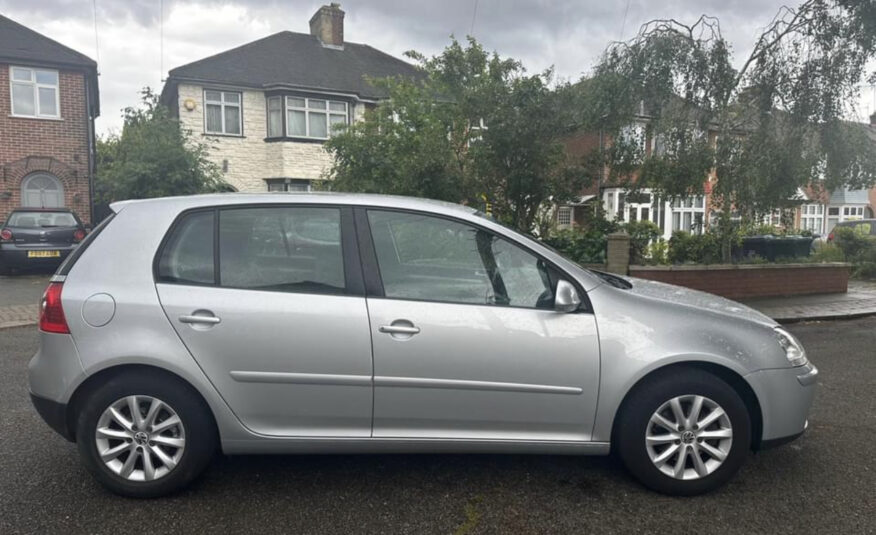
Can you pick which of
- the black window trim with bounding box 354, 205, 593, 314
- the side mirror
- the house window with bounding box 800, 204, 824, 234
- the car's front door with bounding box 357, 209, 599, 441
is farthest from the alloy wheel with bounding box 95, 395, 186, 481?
the house window with bounding box 800, 204, 824, 234

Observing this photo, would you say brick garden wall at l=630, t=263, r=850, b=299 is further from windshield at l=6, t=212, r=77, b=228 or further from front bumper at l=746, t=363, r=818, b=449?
windshield at l=6, t=212, r=77, b=228

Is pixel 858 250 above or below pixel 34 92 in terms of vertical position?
below

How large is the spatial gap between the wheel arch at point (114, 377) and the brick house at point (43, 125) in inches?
681

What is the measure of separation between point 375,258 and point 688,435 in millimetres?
1922

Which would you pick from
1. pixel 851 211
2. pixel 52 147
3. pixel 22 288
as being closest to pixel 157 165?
pixel 22 288

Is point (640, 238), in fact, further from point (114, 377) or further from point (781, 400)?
point (114, 377)

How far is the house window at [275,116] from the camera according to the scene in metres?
19.9

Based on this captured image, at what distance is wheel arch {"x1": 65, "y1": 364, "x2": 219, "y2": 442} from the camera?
10.2 feet

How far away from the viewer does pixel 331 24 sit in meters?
23.5

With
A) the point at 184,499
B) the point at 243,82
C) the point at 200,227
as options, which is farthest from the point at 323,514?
the point at 243,82

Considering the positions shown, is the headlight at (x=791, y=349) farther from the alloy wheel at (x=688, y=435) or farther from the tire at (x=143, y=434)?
the tire at (x=143, y=434)

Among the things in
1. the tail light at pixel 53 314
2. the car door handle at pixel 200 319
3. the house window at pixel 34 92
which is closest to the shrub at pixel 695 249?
the car door handle at pixel 200 319

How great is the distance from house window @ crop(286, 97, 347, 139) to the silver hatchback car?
58.2ft

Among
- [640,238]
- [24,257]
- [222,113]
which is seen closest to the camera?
[640,238]
